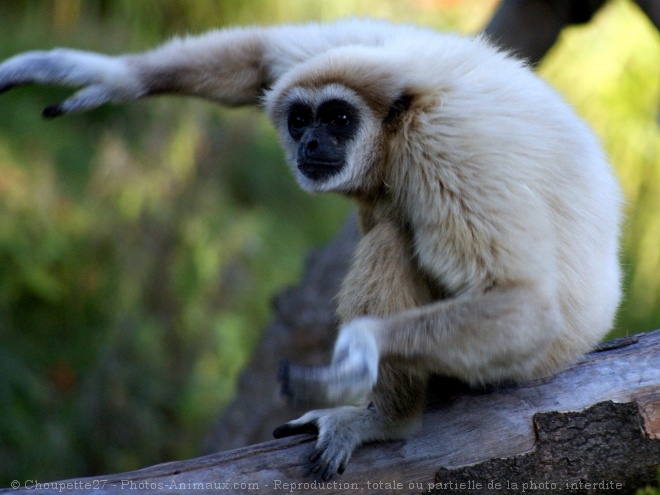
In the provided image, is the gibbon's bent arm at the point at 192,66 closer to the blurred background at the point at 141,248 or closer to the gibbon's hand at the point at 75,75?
the gibbon's hand at the point at 75,75

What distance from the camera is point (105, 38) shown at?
8141 millimetres

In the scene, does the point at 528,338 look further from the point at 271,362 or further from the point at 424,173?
the point at 271,362

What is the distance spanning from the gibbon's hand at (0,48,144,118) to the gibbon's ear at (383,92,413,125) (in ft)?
4.87

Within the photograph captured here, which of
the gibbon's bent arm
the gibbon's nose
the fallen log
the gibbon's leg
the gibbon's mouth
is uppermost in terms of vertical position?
the gibbon's bent arm

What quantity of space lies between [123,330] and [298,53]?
140 inches

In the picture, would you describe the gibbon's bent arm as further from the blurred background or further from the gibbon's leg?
the blurred background

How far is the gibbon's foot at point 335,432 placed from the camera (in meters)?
2.88

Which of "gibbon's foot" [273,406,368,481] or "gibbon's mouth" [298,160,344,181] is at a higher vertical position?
"gibbon's mouth" [298,160,344,181]

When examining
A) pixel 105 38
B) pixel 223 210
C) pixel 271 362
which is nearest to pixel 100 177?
pixel 223 210

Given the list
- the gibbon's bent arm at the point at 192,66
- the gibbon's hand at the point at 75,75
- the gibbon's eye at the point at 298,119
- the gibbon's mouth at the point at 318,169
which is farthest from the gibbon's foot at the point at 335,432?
the gibbon's hand at the point at 75,75

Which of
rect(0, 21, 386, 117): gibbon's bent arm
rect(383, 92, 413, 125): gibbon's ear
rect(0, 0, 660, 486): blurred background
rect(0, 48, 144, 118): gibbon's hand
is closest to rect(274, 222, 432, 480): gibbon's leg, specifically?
rect(383, 92, 413, 125): gibbon's ear

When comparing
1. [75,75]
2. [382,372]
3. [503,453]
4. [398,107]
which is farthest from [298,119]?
[503,453]

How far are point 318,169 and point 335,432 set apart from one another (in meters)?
1.04

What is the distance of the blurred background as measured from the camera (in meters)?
6.61
